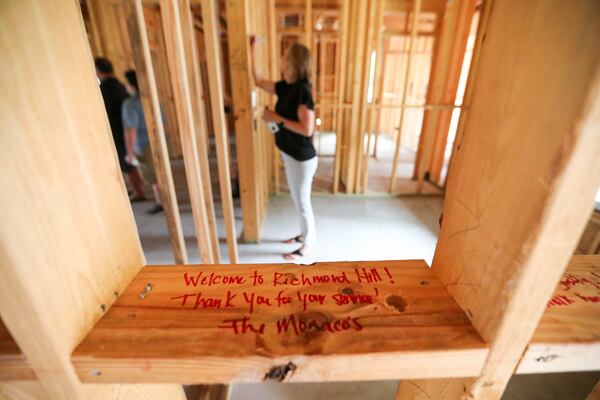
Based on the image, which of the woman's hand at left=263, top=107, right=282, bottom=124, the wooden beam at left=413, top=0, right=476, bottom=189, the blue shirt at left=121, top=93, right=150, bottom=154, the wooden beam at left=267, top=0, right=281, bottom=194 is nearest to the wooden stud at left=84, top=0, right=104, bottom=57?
the blue shirt at left=121, top=93, right=150, bottom=154

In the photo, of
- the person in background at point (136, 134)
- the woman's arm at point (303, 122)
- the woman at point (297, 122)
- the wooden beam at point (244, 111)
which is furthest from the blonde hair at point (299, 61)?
the person in background at point (136, 134)

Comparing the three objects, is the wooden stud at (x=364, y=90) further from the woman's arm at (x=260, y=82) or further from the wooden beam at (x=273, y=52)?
the woman's arm at (x=260, y=82)

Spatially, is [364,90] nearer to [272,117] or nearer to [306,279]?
[272,117]

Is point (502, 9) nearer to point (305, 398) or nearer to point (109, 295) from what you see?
point (109, 295)

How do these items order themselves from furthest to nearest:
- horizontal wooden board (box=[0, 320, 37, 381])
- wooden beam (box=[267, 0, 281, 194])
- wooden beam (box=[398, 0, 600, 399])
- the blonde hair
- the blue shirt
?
wooden beam (box=[267, 0, 281, 194]) → the blue shirt → the blonde hair → horizontal wooden board (box=[0, 320, 37, 381]) → wooden beam (box=[398, 0, 600, 399])

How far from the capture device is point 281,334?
401 mm

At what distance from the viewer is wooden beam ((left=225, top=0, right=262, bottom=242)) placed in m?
1.94

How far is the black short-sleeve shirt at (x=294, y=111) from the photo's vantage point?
1953mm

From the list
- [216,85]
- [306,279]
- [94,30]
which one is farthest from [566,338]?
[94,30]

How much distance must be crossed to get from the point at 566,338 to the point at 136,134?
328cm

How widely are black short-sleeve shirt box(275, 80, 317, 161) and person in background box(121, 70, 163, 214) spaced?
4.63 ft

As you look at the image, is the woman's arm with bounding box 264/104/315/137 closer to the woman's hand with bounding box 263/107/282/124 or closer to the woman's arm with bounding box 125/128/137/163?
the woman's hand with bounding box 263/107/282/124

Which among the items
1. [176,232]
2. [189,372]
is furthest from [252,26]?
[189,372]

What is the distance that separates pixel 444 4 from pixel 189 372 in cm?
473
